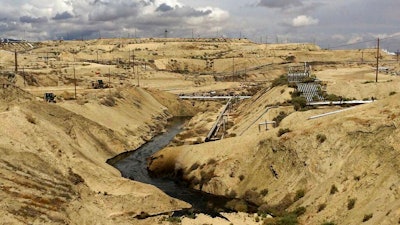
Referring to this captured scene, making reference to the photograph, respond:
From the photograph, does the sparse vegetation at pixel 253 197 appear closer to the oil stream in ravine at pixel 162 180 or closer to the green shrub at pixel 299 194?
the oil stream in ravine at pixel 162 180

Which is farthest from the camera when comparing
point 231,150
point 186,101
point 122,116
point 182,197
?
point 186,101

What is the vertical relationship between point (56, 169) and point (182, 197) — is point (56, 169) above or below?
above

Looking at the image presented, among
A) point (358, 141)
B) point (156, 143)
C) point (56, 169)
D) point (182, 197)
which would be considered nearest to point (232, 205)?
point (182, 197)

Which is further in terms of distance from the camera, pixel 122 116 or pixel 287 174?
pixel 122 116

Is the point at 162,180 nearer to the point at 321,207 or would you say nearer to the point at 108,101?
the point at 321,207

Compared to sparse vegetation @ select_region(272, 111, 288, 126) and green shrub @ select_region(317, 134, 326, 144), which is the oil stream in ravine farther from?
sparse vegetation @ select_region(272, 111, 288, 126)

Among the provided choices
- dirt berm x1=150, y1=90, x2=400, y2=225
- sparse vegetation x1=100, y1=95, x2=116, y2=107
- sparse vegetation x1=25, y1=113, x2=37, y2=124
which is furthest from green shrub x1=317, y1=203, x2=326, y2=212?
sparse vegetation x1=100, y1=95, x2=116, y2=107

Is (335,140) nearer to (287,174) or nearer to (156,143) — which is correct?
(287,174)

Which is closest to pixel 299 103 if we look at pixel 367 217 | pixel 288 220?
pixel 288 220
